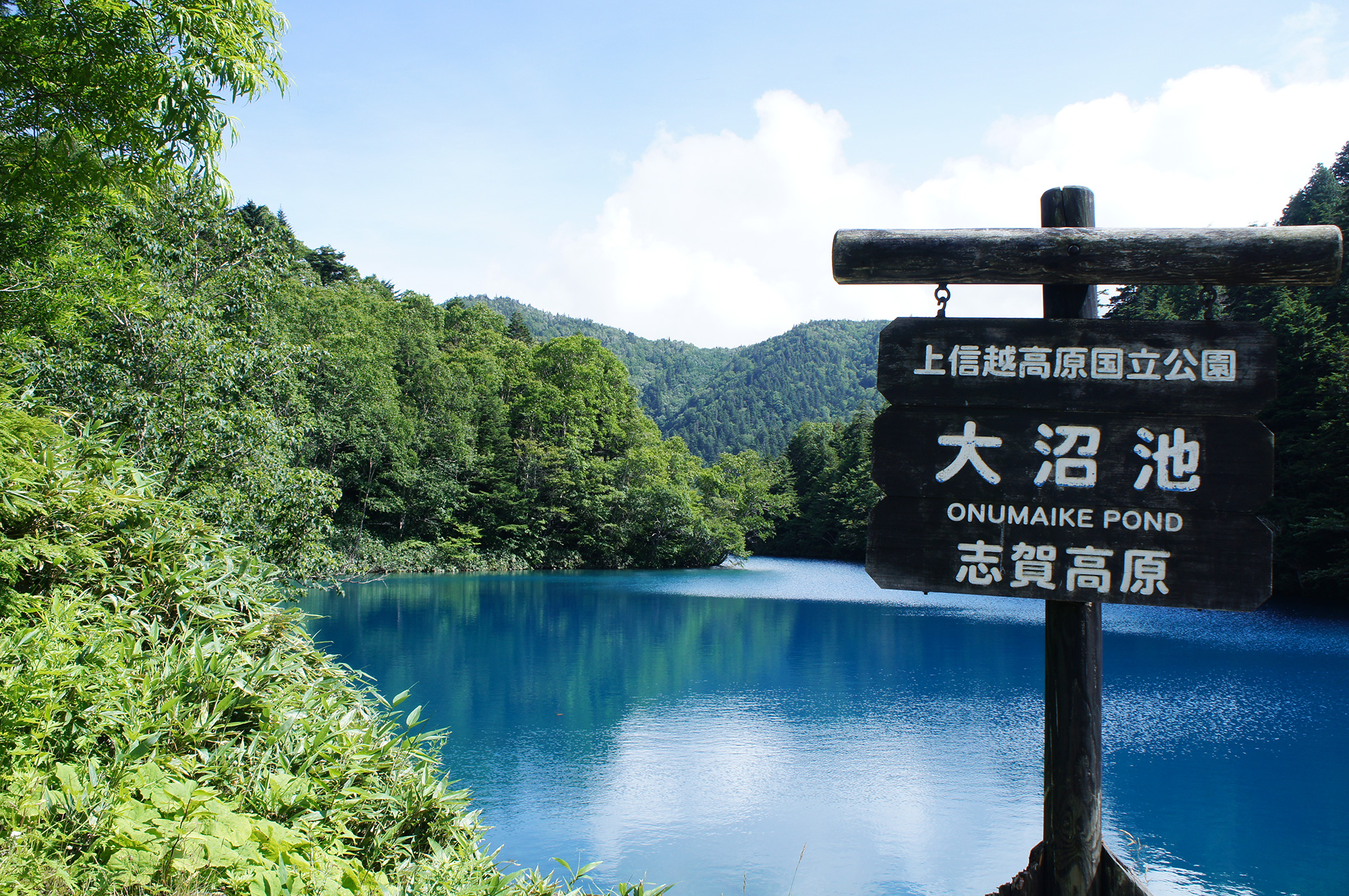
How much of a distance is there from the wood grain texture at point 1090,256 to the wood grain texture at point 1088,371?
11 cm

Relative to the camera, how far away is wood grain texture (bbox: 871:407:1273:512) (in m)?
1.56

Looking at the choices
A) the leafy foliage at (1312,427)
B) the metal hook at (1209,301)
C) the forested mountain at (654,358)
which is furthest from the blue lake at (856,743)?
the forested mountain at (654,358)

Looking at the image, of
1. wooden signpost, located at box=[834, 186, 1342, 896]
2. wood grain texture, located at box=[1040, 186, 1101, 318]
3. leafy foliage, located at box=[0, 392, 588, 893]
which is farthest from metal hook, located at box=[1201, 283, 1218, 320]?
leafy foliage, located at box=[0, 392, 588, 893]

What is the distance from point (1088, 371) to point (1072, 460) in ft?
0.66

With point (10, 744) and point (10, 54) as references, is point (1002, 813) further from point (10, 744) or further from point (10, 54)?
point (10, 54)

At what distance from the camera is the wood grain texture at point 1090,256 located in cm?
160

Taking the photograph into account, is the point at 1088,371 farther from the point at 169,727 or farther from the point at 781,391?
the point at 781,391

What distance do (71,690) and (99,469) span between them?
1.22 m

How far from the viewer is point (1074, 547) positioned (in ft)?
5.23

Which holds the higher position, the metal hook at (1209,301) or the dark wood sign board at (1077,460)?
the metal hook at (1209,301)

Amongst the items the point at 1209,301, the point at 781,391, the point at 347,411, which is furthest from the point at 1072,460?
the point at 781,391

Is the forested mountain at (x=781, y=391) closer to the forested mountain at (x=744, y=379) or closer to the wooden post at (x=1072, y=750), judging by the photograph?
the forested mountain at (x=744, y=379)

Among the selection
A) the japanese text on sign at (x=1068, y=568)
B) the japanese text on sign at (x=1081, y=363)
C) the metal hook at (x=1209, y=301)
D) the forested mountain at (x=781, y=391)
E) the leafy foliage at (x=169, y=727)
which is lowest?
the leafy foliage at (x=169, y=727)

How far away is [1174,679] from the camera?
33.4 ft
